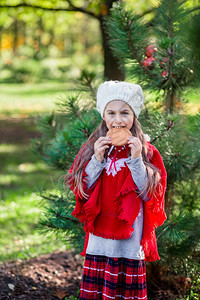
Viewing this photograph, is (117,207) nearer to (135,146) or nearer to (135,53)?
(135,146)

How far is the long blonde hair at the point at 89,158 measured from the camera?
2299 mm

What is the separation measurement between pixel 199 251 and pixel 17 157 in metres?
6.30

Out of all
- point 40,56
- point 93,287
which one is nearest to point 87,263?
point 93,287

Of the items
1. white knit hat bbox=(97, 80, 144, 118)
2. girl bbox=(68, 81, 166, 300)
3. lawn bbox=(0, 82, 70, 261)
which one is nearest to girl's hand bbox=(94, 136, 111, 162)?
girl bbox=(68, 81, 166, 300)

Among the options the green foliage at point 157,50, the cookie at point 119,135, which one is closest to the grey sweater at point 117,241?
the cookie at point 119,135

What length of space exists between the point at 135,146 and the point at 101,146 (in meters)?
0.20

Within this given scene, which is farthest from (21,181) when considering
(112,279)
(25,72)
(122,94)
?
(25,72)

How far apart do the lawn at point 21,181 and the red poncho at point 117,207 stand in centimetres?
79

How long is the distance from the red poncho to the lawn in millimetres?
794

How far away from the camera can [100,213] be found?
7.70ft

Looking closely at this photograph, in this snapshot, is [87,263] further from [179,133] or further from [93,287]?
[179,133]

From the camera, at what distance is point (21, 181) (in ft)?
23.2

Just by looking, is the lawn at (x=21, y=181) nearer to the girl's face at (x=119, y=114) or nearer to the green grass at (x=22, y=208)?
the green grass at (x=22, y=208)

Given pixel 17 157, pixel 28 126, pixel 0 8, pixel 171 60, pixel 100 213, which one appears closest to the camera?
pixel 100 213
